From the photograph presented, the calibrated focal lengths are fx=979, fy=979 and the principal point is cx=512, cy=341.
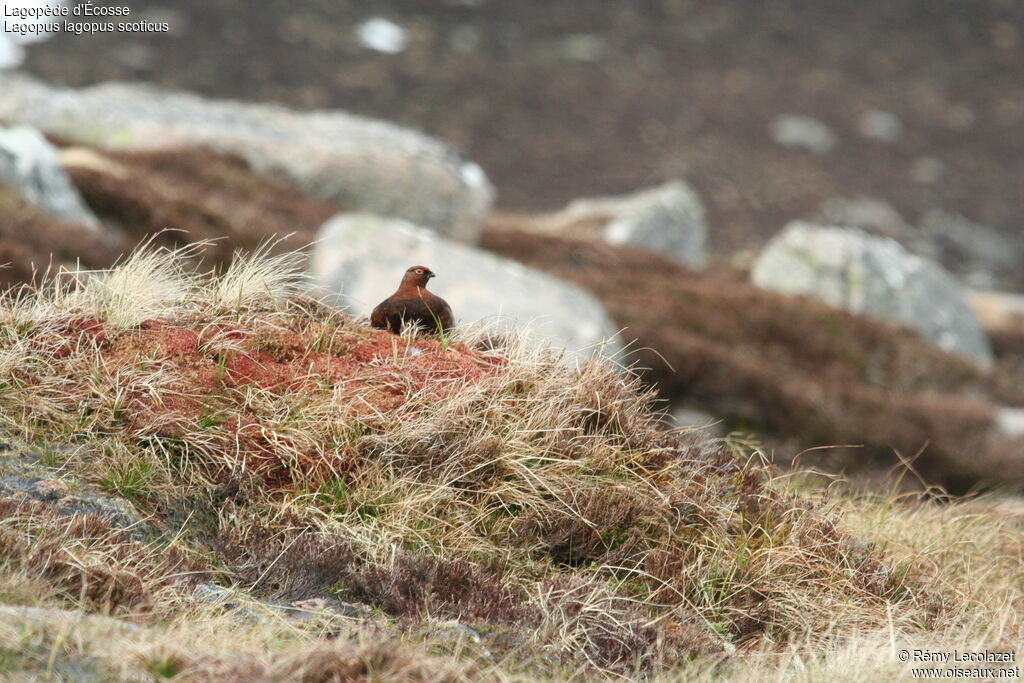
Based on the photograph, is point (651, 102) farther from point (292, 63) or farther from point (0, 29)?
point (0, 29)

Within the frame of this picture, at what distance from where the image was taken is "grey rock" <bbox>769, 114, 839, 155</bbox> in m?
39.8

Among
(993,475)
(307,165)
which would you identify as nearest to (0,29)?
(307,165)

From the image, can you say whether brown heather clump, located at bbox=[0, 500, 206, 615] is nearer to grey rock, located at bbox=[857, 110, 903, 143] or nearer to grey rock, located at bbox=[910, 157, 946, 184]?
grey rock, located at bbox=[910, 157, 946, 184]

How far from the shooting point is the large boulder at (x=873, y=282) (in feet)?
60.1

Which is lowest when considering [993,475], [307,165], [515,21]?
[993,475]

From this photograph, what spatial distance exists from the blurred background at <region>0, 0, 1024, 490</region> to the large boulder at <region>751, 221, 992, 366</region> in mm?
61

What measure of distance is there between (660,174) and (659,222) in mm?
14061

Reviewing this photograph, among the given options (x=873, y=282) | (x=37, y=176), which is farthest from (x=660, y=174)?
(x=37, y=176)

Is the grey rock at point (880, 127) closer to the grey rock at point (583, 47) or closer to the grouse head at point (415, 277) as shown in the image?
the grey rock at point (583, 47)

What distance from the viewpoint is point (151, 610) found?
3.21 metres

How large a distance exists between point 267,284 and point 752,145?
36.7 metres

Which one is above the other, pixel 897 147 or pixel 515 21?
pixel 515 21

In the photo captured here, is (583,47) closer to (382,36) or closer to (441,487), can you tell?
(382,36)

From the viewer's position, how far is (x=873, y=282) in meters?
18.8
